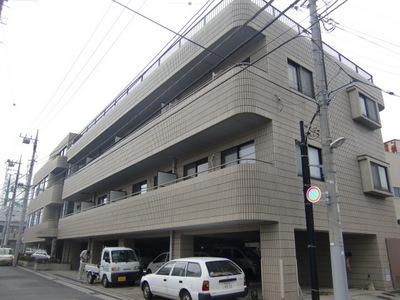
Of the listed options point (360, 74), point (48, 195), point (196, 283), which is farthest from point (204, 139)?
point (48, 195)

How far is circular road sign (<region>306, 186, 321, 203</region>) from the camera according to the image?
28.7 ft

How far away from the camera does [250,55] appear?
47.9ft

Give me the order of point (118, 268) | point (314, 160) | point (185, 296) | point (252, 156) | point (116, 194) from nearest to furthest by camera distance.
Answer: point (185, 296) → point (252, 156) → point (314, 160) → point (118, 268) → point (116, 194)

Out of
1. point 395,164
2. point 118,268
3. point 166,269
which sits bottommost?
point 118,268

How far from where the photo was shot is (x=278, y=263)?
10.9 m

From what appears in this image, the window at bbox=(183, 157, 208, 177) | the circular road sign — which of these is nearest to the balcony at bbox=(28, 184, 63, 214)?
the window at bbox=(183, 157, 208, 177)

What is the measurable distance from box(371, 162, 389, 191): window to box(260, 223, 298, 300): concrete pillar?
25.6ft

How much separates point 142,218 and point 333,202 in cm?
1060

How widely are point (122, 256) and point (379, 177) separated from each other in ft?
46.2

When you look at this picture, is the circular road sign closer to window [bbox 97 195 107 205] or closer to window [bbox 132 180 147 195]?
window [bbox 132 180 147 195]

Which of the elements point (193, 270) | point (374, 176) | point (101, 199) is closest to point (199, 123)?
point (193, 270)

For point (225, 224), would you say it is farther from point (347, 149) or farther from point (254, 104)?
point (347, 149)

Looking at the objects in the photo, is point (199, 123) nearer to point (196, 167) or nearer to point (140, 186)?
point (196, 167)

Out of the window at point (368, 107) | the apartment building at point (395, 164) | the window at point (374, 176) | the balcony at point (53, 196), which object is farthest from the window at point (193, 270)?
the balcony at point (53, 196)
